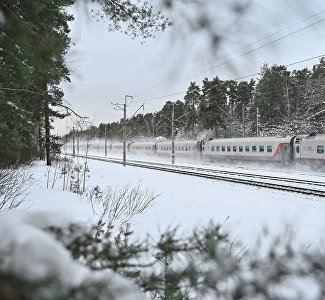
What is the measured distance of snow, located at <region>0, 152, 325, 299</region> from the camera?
0.64 metres

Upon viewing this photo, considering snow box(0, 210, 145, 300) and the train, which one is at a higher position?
snow box(0, 210, 145, 300)

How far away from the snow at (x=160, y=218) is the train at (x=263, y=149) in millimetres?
1801

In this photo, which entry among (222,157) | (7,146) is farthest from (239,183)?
(222,157)

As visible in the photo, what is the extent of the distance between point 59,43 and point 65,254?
1.86 meters

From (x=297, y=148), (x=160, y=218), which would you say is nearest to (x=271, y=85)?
(x=160, y=218)

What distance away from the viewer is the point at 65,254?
70 cm

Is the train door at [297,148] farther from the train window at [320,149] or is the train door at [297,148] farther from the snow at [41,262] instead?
the snow at [41,262]

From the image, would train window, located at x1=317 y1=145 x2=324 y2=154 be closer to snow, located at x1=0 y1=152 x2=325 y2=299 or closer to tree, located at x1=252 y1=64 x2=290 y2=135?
snow, located at x1=0 y1=152 x2=325 y2=299

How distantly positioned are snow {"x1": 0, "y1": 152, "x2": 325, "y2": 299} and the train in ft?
5.91

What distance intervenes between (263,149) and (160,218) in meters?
21.6

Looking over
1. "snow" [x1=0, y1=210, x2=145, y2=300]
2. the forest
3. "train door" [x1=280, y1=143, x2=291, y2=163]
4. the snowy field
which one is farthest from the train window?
"snow" [x1=0, y1=210, x2=145, y2=300]

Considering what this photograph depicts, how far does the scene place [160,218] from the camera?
33.0 feet

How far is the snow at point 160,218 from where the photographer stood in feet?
2.10

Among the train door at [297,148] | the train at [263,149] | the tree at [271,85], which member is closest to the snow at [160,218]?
the tree at [271,85]
